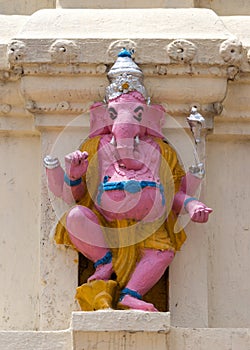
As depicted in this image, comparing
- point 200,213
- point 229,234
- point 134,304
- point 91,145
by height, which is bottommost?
point 134,304

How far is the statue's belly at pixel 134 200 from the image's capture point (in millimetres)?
7066

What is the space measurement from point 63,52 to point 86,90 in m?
0.20

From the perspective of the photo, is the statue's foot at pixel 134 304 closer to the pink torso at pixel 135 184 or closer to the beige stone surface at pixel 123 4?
the pink torso at pixel 135 184

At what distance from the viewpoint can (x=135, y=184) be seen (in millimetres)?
7062

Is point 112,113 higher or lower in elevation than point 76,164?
higher

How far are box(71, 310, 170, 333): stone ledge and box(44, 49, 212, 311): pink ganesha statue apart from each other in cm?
14

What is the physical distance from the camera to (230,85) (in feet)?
24.7

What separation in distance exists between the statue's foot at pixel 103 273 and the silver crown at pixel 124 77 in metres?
0.75

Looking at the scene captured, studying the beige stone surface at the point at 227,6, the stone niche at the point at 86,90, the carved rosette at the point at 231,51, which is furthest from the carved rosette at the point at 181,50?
the beige stone surface at the point at 227,6

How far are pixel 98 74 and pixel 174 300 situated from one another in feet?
3.47

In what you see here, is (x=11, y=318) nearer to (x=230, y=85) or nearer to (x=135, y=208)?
(x=135, y=208)

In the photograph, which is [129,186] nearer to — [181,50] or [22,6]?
[181,50]

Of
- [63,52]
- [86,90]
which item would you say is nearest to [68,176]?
[86,90]

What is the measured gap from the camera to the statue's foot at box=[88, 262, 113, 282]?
7.09 m
